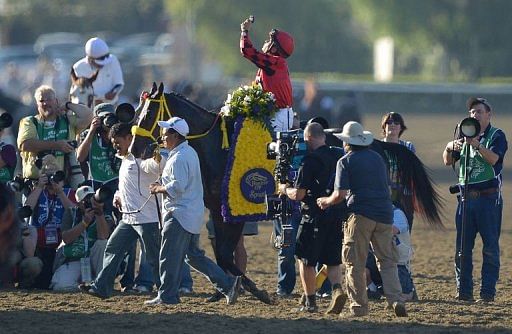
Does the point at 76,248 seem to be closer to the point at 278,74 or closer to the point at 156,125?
the point at 156,125

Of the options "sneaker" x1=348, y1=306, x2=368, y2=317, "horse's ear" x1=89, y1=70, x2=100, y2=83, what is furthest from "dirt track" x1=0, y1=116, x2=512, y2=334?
"horse's ear" x1=89, y1=70, x2=100, y2=83

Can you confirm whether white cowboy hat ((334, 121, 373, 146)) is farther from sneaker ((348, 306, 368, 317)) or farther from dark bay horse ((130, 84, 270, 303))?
dark bay horse ((130, 84, 270, 303))

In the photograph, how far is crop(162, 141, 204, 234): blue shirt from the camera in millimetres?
10836

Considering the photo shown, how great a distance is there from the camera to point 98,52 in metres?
15.1

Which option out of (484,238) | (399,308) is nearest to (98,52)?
(484,238)

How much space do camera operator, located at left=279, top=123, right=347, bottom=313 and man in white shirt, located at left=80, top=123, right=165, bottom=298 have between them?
123 cm

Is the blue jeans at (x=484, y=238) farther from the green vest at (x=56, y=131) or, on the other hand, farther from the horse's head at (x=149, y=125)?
the green vest at (x=56, y=131)

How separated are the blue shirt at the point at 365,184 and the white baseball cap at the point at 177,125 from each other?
4.64ft

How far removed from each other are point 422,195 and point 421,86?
3056 cm

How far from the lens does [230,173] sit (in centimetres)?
1195

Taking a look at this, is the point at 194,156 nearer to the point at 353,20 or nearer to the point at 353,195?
the point at 353,195

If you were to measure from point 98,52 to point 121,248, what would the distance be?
165 inches

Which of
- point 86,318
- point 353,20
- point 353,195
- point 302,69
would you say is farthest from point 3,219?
point 353,20

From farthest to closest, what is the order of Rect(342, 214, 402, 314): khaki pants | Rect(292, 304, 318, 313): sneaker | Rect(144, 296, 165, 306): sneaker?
Rect(144, 296, 165, 306): sneaker → Rect(292, 304, 318, 313): sneaker → Rect(342, 214, 402, 314): khaki pants
